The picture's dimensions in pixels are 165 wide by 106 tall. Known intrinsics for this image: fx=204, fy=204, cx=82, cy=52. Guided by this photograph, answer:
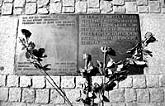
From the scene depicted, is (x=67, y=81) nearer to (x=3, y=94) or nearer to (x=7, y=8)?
(x=3, y=94)

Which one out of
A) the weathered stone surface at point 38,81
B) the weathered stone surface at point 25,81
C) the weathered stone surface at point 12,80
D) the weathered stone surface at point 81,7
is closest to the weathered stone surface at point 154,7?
the weathered stone surface at point 81,7

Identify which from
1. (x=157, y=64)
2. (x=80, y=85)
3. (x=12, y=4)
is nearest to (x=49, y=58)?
(x=80, y=85)

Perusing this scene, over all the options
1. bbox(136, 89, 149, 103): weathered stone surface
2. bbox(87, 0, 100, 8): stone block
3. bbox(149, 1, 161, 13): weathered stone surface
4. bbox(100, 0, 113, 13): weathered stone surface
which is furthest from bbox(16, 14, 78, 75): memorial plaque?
bbox(149, 1, 161, 13): weathered stone surface

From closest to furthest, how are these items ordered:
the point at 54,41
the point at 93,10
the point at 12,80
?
the point at 12,80 → the point at 54,41 → the point at 93,10

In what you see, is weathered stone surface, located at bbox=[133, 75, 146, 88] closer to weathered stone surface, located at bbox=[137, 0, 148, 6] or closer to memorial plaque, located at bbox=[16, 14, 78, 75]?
memorial plaque, located at bbox=[16, 14, 78, 75]

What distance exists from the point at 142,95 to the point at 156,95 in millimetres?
188

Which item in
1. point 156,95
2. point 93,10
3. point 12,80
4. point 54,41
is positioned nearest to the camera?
point 156,95

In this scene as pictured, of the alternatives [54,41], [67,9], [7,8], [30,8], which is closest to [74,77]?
[54,41]

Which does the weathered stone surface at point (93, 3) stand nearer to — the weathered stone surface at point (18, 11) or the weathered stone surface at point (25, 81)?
the weathered stone surface at point (18, 11)

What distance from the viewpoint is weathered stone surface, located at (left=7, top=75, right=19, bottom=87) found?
112 inches

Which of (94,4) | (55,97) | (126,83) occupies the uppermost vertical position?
(94,4)

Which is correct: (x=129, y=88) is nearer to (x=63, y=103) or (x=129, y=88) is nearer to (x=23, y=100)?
(x=63, y=103)

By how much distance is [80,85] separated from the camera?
110 inches

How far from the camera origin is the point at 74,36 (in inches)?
118
